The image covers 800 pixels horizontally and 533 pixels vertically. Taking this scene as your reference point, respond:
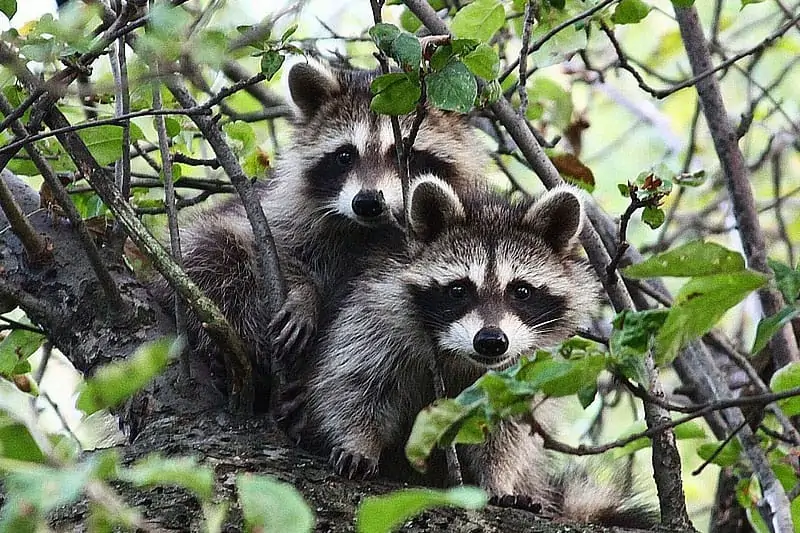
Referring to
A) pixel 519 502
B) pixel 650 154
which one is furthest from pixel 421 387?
pixel 650 154

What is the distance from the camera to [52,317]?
237 cm

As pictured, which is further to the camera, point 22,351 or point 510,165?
point 510,165

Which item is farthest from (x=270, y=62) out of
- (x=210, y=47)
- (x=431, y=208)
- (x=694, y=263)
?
(x=694, y=263)

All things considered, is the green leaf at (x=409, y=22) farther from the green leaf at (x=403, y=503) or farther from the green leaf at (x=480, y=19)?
the green leaf at (x=403, y=503)

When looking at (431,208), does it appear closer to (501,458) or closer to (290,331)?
(290,331)

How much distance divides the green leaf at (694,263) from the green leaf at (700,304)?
20 millimetres

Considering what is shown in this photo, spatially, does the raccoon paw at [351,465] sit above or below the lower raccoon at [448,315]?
below

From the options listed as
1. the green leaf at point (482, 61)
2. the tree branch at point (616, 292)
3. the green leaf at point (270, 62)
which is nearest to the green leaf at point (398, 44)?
the green leaf at point (482, 61)

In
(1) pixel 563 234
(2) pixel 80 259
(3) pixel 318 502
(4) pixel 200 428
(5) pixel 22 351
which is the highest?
(1) pixel 563 234

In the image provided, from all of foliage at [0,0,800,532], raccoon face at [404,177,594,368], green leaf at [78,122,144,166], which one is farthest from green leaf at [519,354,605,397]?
green leaf at [78,122,144,166]

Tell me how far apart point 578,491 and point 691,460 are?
1.55 m

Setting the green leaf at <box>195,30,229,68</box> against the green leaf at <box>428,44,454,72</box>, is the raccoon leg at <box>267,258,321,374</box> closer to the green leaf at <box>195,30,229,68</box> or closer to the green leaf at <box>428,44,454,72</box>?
the green leaf at <box>195,30,229,68</box>

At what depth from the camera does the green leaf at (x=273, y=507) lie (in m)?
0.90

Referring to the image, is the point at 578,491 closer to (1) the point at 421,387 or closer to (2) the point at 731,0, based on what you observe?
(1) the point at 421,387
